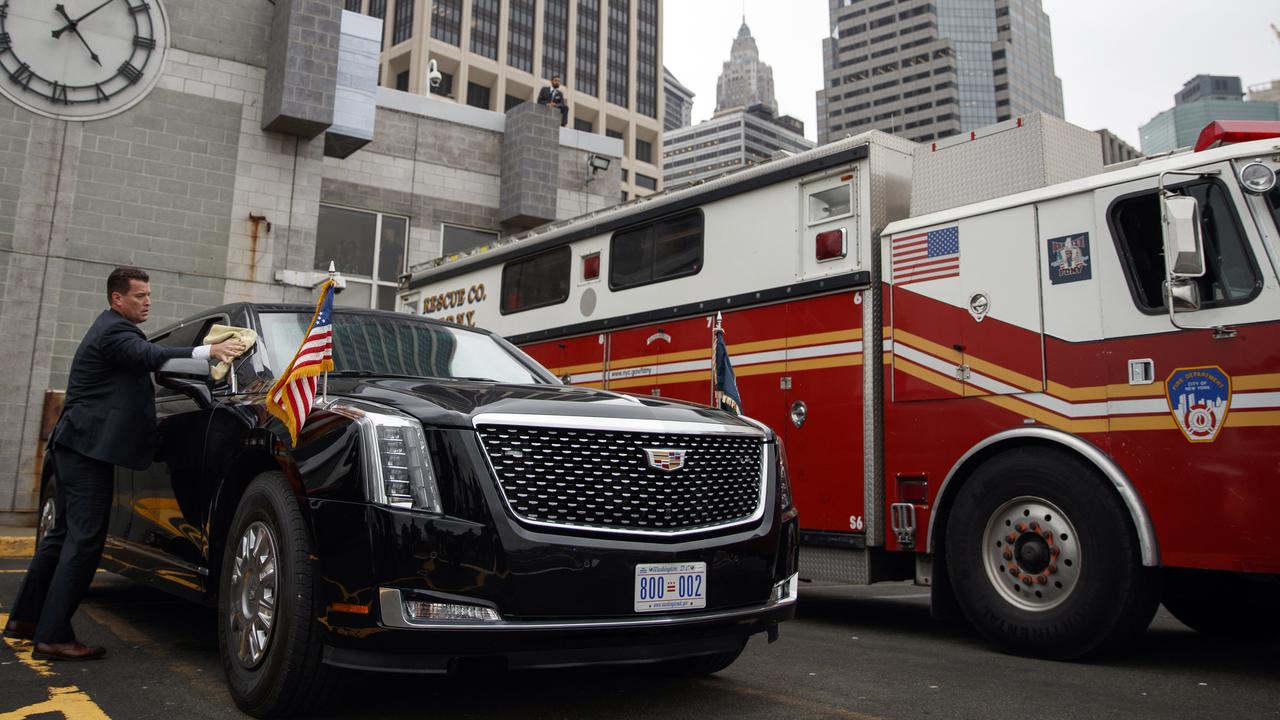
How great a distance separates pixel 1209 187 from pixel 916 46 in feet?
553

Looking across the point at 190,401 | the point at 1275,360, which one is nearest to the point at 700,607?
the point at 190,401

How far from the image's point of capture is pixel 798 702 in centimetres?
432

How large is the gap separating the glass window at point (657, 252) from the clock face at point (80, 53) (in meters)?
9.45

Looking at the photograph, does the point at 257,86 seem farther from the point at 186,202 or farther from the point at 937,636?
the point at 937,636

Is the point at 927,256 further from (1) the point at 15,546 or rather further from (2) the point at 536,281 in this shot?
(1) the point at 15,546

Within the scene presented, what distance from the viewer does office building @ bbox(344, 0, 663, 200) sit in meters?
91.7

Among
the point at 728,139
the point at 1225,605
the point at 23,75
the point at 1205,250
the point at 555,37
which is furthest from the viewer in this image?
the point at 728,139

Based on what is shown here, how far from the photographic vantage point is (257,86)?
50.9ft

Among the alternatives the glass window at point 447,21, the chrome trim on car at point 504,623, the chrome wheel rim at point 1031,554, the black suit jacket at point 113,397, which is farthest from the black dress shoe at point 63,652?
the glass window at point 447,21

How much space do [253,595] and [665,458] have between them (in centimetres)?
175

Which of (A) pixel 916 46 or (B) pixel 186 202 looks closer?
(B) pixel 186 202

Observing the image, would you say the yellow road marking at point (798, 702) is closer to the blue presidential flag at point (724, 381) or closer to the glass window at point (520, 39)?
the blue presidential flag at point (724, 381)

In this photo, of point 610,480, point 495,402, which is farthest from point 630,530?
point 495,402

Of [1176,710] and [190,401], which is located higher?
[190,401]
